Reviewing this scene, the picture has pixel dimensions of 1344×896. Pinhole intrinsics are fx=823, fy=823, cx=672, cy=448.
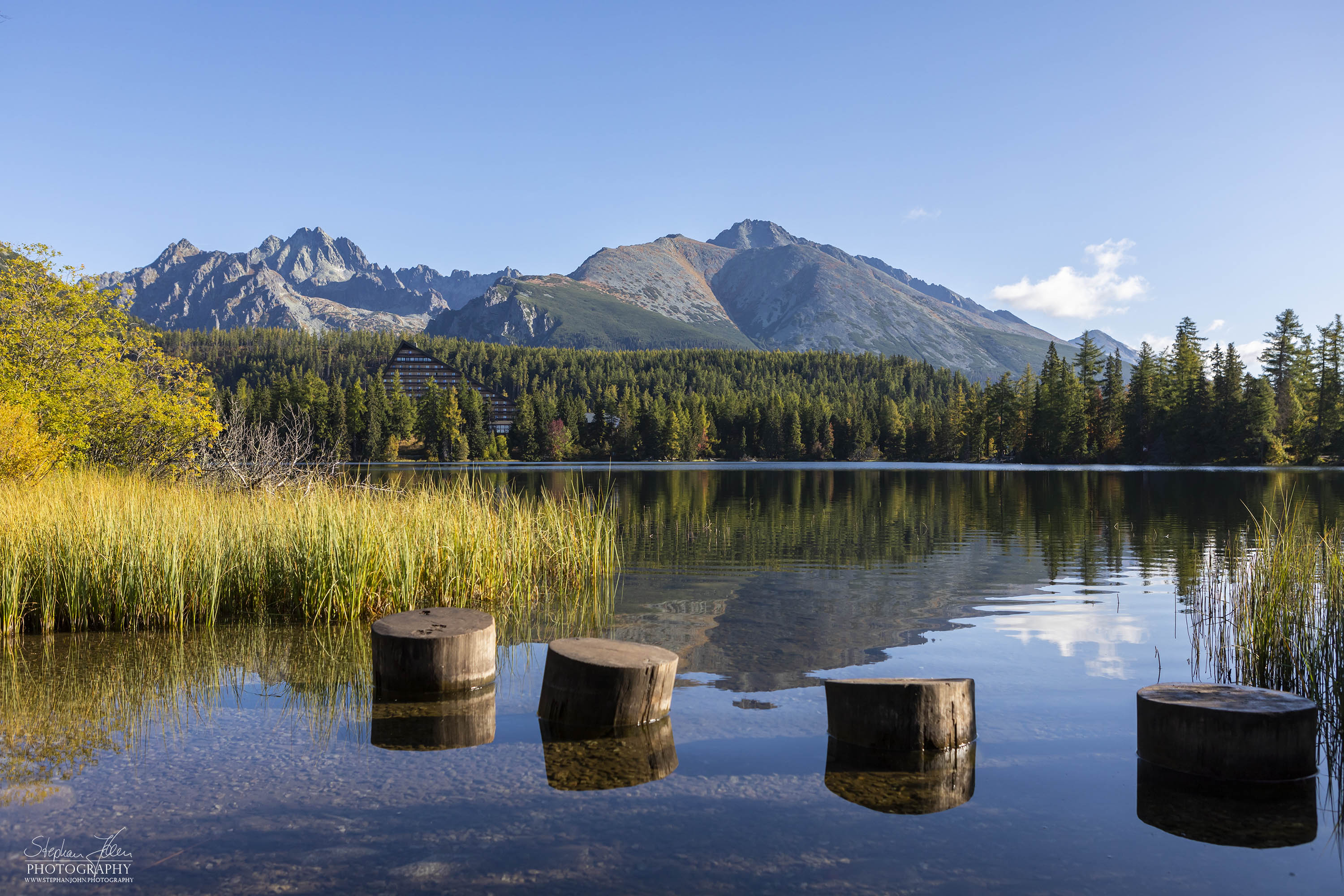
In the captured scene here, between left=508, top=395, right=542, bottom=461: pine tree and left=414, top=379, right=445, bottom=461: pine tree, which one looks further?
left=508, top=395, right=542, bottom=461: pine tree

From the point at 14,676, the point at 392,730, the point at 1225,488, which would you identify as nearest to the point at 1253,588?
the point at 392,730

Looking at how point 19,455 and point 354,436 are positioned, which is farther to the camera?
point 354,436

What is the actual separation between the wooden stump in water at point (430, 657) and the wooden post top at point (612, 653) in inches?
42.8

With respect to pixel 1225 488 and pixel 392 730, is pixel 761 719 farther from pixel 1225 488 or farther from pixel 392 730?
pixel 1225 488

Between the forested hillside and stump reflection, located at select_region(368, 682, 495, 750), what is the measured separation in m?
68.6

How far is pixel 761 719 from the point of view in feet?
25.2

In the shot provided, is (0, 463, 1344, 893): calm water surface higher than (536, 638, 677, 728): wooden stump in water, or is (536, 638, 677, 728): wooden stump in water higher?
(536, 638, 677, 728): wooden stump in water

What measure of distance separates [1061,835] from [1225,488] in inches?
2058

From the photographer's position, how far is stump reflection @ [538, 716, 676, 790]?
6062 mm

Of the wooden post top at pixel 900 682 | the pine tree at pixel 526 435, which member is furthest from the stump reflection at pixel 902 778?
the pine tree at pixel 526 435

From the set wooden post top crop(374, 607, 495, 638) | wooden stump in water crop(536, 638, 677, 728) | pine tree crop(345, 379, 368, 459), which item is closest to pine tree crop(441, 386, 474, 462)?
pine tree crop(345, 379, 368, 459)

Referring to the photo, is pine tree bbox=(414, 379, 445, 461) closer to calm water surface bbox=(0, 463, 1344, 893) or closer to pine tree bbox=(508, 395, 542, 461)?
pine tree bbox=(508, 395, 542, 461)

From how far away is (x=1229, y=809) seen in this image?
18.5ft
